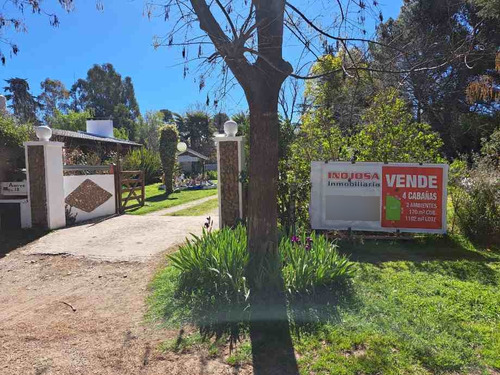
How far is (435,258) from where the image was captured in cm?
621

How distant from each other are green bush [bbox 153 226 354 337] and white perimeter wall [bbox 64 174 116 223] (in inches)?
263

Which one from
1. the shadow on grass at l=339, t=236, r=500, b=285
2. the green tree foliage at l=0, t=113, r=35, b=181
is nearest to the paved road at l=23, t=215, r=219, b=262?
the green tree foliage at l=0, t=113, r=35, b=181

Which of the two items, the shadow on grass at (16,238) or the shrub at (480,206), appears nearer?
the shrub at (480,206)

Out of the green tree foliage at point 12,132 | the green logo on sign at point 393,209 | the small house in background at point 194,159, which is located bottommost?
the green logo on sign at point 393,209

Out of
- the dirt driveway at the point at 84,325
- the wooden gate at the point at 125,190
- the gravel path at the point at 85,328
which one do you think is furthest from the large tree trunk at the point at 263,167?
the wooden gate at the point at 125,190

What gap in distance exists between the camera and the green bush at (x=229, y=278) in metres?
3.99

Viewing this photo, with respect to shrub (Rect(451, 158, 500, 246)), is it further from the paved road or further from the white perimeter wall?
the white perimeter wall

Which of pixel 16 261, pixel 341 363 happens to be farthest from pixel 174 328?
pixel 16 261

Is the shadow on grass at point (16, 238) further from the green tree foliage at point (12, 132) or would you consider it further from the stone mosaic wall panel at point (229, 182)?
the stone mosaic wall panel at point (229, 182)

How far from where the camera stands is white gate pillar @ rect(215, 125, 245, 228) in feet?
27.0

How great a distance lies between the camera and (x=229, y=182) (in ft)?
27.2

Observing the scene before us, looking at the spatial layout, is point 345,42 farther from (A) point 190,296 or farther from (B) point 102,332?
(B) point 102,332

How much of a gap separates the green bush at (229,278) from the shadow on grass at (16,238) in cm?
445

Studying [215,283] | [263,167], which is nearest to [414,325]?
[215,283]
